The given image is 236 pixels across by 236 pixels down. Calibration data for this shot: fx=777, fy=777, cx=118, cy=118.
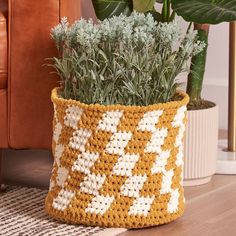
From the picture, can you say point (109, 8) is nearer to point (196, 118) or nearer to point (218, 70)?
Answer: point (196, 118)

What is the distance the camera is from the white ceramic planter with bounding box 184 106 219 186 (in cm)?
209

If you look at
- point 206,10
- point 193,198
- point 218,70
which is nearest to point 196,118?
point 193,198

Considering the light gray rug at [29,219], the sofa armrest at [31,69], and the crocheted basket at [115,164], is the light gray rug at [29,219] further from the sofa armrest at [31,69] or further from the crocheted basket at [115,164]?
the sofa armrest at [31,69]

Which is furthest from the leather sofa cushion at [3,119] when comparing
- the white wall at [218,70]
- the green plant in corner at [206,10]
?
the white wall at [218,70]

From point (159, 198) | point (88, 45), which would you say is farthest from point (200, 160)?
point (88, 45)

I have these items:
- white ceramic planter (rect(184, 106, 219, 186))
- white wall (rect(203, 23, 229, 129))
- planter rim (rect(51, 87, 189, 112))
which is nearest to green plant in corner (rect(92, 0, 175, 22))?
white ceramic planter (rect(184, 106, 219, 186))

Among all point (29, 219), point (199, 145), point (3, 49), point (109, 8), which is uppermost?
point (109, 8)

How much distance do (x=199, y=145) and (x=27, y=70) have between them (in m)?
0.52

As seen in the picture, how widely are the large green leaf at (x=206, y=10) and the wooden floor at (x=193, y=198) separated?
0.45 metres

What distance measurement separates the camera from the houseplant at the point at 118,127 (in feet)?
5.52

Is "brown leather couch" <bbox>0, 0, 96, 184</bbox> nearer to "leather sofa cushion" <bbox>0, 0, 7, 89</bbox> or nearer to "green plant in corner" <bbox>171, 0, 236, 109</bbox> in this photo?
"leather sofa cushion" <bbox>0, 0, 7, 89</bbox>

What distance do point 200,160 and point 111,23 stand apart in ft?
1.76

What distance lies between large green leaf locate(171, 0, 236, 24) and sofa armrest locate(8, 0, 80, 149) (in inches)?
10.6

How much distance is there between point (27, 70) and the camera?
1895 mm
